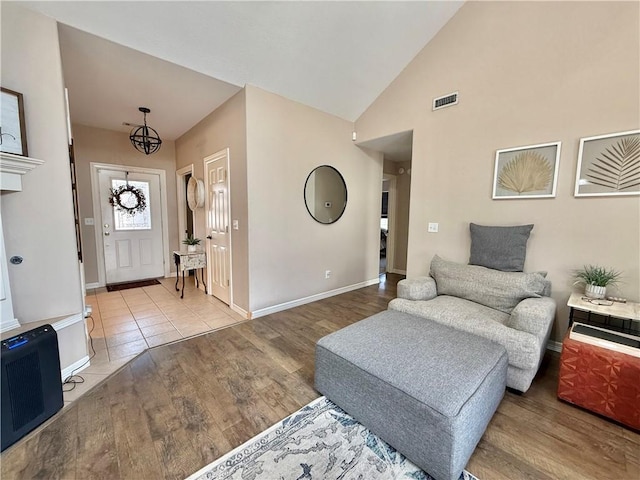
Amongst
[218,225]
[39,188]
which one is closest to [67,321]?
[39,188]

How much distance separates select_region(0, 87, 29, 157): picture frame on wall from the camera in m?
1.66

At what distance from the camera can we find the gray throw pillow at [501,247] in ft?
8.00

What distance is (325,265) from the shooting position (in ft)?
12.9

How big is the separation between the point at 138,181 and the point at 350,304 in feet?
13.6

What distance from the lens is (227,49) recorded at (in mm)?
2492

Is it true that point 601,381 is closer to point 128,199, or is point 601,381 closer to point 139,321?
point 139,321

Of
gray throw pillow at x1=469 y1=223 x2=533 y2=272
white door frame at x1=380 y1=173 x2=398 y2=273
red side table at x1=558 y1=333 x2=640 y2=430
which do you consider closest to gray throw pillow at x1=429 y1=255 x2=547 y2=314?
gray throw pillow at x1=469 y1=223 x2=533 y2=272

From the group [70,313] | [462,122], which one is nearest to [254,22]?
[462,122]

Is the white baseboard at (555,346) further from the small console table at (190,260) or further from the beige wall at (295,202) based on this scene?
the small console table at (190,260)

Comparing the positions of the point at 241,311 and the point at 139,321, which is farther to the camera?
the point at 241,311

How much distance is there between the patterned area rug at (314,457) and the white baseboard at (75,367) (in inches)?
57.1

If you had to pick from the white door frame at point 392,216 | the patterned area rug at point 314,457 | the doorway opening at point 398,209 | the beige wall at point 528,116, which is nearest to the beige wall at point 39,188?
the patterned area rug at point 314,457

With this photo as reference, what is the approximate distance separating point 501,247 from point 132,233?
17.7ft

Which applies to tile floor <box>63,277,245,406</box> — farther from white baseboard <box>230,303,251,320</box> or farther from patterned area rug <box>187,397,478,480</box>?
patterned area rug <box>187,397,478,480</box>
